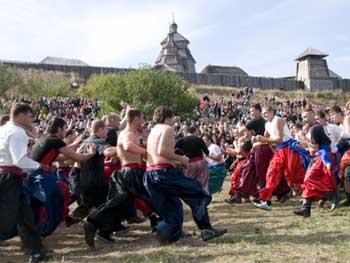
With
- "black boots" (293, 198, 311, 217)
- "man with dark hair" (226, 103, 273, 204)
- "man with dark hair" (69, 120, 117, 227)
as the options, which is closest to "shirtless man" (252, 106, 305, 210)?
"man with dark hair" (226, 103, 273, 204)

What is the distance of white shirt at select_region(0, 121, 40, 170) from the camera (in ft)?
18.9

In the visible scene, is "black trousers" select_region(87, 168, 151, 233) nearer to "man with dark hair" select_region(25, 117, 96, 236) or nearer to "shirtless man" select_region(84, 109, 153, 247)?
"shirtless man" select_region(84, 109, 153, 247)

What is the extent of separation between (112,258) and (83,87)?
46119 mm

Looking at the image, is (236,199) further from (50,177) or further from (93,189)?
(50,177)

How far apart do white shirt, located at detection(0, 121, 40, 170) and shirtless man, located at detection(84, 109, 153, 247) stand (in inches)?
44.0

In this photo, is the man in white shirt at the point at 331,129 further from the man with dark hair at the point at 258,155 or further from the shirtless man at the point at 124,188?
the shirtless man at the point at 124,188

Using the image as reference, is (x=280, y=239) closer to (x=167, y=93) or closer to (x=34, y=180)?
(x=34, y=180)

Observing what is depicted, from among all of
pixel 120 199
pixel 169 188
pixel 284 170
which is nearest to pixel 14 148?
pixel 120 199

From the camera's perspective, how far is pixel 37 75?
174ft

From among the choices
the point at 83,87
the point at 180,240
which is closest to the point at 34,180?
the point at 180,240

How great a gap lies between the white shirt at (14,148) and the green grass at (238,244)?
1.19 metres

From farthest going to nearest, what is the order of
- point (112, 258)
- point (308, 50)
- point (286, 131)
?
point (308, 50)
point (286, 131)
point (112, 258)

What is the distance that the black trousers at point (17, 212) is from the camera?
5.82 meters

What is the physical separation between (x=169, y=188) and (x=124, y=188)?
0.68 m
